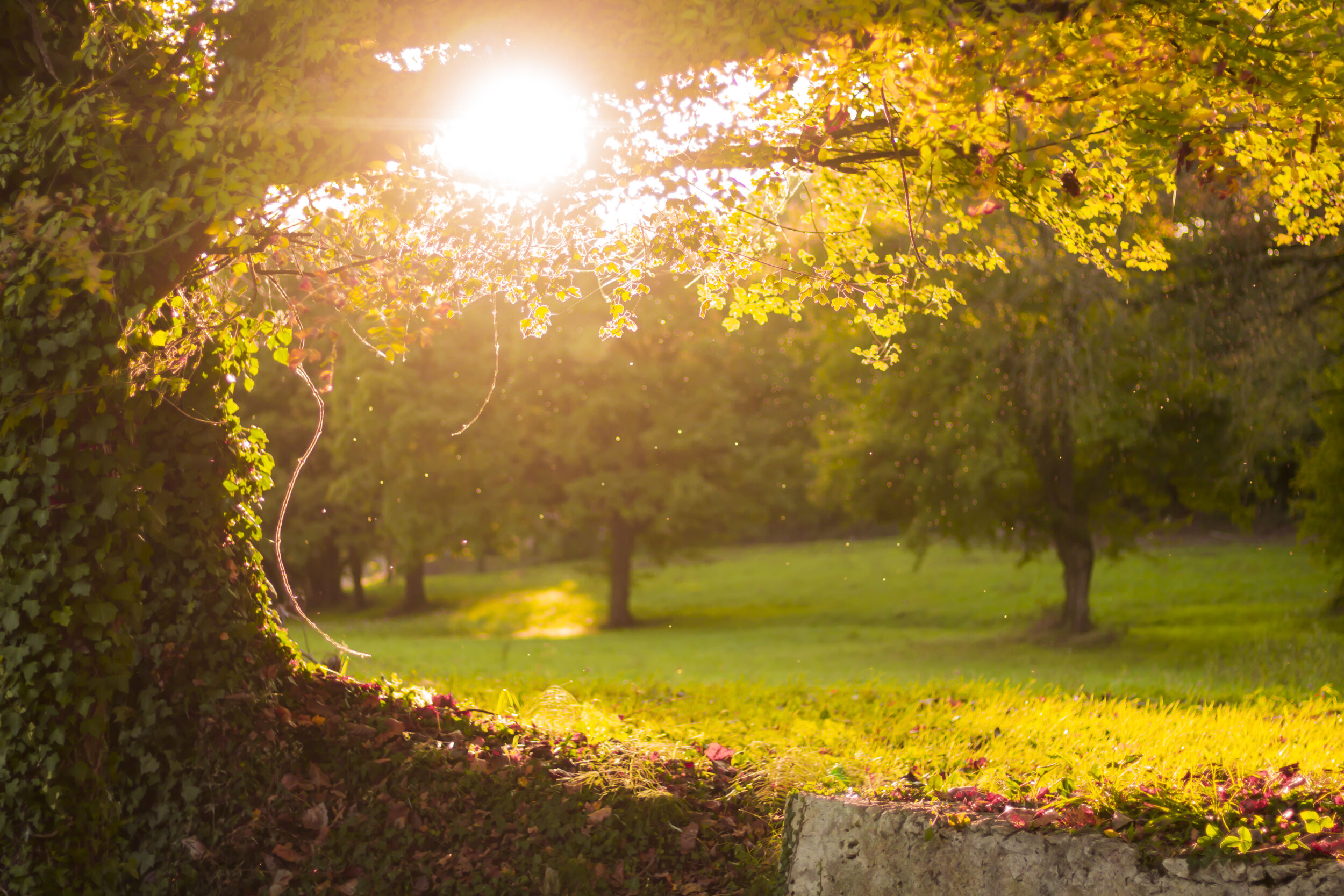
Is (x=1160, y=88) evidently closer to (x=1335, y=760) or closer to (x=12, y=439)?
(x=1335, y=760)

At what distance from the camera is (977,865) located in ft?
Result: 15.6

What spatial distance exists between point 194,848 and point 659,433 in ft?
67.7

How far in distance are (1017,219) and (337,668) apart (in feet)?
40.2

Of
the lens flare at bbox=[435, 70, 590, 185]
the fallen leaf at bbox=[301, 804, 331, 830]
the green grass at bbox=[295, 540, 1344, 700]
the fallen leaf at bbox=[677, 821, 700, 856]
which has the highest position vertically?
the lens flare at bbox=[435, 70, 590, 185]

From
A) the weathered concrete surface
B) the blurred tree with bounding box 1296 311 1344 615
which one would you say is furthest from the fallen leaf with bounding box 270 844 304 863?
the blurred tree with bounding box 1296 311 1344 615

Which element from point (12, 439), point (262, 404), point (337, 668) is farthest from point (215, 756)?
point (262, 404)

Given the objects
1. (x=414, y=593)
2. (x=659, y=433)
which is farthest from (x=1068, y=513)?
(x=414, y=593)

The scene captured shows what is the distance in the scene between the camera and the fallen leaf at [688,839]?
19.2 ft

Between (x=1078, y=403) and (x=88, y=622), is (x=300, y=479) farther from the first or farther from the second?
(x=88, y=622)

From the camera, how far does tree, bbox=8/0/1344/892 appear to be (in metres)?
5.42

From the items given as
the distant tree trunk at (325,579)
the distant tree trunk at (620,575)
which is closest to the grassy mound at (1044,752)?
the distant tree trunk at (620,575)

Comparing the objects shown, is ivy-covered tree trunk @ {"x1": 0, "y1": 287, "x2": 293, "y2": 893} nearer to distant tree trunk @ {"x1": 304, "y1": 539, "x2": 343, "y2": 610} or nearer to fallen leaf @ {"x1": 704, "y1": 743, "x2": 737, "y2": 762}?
fallen leaf @ {"x1": 704, "y1": 743, "x2": 737, "y2": 762}

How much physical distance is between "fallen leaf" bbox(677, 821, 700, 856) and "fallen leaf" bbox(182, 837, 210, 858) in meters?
2.67

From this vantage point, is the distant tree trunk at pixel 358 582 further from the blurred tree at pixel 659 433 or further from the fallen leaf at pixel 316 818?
the fallen leaf at pixel 316 818
